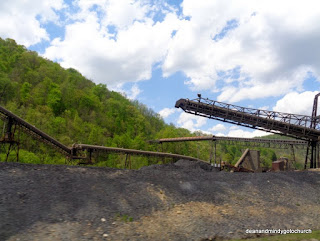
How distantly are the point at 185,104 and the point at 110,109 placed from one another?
155ft

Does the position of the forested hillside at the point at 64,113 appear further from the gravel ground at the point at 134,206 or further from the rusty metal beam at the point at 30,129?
the gravel ground at the point at 134,206

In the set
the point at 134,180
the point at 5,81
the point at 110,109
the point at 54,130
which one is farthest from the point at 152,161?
the point at 134,180

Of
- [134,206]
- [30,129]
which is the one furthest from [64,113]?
[134,206]

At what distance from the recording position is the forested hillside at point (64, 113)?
35.7 metres

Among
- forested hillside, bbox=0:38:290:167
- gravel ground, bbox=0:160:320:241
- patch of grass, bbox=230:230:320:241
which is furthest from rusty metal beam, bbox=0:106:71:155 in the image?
patch of grass, bbox=230:230:320:241

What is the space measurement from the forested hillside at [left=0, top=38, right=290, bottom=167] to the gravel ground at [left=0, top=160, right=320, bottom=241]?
23185 millimetres

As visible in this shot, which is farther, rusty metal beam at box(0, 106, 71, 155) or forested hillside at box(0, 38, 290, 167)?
forested hillside at box(0, 38, 290, 167)

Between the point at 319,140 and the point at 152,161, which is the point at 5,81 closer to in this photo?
the point at 152,161

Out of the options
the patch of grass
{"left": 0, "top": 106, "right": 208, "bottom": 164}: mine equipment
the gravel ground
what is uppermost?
{"left": 0, "top": 106, "right": 208, "bottom": 164}: mine equipment

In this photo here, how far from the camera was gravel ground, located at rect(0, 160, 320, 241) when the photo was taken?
4957 mm

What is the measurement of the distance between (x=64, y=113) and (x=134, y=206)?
47551 millimetres

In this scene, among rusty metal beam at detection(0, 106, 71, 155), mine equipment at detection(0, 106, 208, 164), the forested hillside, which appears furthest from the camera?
the forested hillside

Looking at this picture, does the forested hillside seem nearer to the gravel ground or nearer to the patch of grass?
the gravel ground

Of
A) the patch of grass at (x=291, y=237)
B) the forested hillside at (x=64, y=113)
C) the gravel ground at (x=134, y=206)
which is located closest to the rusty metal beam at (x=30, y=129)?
the gravel ground at (x=134, y=206)
